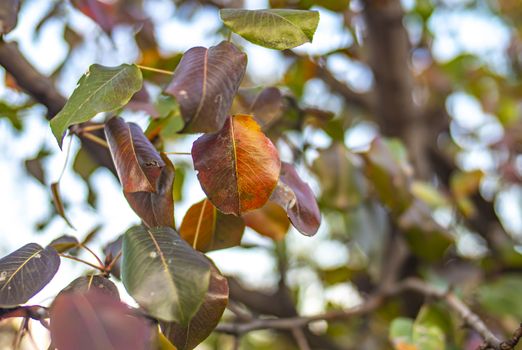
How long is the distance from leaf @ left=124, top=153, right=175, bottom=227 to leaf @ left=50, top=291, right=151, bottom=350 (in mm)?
134

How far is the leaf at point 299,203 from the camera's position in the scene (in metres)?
0.52

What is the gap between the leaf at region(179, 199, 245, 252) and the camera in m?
0.59

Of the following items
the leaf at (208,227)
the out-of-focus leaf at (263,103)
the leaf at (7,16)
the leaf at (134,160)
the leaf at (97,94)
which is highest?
the leaf at (7,16)

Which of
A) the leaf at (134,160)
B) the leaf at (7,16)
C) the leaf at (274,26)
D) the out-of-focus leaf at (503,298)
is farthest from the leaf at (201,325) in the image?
the out-of-focus leaf at (503,298)

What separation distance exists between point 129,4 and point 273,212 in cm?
96

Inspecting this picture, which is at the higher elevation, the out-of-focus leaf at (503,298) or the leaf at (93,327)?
the leaf at (93,327)

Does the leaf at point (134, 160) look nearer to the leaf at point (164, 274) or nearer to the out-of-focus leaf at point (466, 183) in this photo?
the leaf at point (164, 274)

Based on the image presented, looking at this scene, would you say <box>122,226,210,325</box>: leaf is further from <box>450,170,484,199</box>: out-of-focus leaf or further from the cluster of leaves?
<box>450,170,484,199</box>: out-of-focus leaf

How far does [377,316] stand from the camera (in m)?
1.33

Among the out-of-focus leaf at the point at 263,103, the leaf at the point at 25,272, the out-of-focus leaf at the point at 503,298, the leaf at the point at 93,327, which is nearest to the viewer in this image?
the leaf at the point at 93,327

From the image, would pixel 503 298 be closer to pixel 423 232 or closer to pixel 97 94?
pixel 423 232

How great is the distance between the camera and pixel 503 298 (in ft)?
3.74

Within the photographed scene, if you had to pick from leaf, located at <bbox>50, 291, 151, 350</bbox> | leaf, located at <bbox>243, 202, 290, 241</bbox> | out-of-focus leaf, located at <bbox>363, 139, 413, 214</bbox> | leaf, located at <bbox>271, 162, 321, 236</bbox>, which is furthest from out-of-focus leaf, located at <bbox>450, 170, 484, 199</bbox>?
leaf, located at <bbox>50, 291, 151, 350</bbox>

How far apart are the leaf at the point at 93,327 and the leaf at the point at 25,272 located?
9 cm
